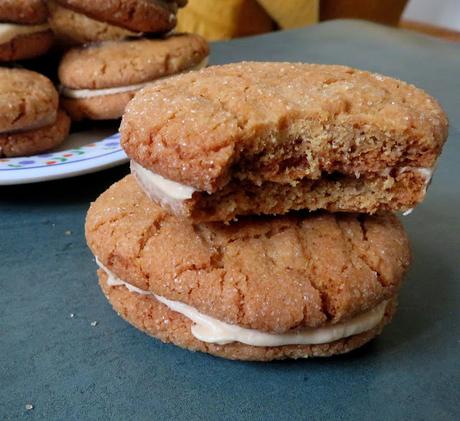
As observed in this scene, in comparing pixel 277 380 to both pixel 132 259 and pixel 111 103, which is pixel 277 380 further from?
pixel 111 103

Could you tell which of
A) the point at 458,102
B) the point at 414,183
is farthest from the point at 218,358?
the point at 458,102

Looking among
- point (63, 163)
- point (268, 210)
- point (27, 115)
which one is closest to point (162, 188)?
point (268, 210)

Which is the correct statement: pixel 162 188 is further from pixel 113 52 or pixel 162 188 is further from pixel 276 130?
pixel 113 52

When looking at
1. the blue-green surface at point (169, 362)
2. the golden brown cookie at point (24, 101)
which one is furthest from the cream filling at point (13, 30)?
the blue-green surface at point (169, 362)

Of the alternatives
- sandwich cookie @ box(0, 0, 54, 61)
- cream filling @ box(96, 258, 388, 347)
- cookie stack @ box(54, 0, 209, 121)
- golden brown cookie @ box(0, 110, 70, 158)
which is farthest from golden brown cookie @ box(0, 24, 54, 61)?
cream filling @ box(96, 258, 388, 347)

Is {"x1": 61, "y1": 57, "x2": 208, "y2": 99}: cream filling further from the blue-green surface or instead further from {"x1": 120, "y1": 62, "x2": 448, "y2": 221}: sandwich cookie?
{"x1": 120, "y1": 62, "x2": 448, "y2": 221}: sandwich cookie

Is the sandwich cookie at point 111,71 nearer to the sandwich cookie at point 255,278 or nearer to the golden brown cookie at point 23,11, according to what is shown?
the golden brown cookie at point 23,11
